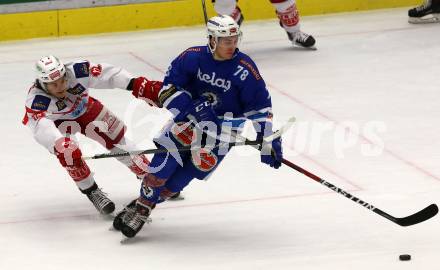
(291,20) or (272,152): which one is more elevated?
(272,152)

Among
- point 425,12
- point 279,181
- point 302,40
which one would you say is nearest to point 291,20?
point 302,40

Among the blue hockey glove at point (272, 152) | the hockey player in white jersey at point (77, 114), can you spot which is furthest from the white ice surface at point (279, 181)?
the blue hockey glove at point (272, 152)

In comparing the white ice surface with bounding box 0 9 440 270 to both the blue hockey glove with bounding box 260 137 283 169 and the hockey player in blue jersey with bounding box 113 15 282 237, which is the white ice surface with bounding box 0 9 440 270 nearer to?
the hockey player in blue jersey with bounding box 113 15 282 237

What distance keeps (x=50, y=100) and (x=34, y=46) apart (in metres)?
3.89

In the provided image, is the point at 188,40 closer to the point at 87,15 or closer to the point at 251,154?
the point at 87,15

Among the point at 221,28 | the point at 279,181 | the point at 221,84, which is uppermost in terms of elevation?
the point at 221,28

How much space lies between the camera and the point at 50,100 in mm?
5031

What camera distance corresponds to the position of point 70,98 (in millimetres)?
5145

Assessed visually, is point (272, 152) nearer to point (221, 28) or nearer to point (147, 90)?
point (221, 28)

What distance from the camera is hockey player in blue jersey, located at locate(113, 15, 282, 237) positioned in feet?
15.4

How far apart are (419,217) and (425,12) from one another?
4883mm

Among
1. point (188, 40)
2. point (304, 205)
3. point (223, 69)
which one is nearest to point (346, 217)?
point (304, 205)

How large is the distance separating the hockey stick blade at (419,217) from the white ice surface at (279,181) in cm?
9

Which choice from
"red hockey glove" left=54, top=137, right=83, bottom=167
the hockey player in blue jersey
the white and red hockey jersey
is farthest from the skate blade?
"red hockey glove" left=54, top=137, right=83, bottom=167
